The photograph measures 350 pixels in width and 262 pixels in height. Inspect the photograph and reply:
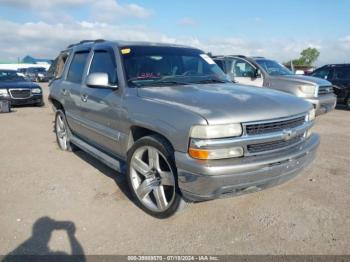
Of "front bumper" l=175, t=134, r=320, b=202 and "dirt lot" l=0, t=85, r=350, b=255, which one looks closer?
"front bumper" l=175, t=134, r=320, b=202

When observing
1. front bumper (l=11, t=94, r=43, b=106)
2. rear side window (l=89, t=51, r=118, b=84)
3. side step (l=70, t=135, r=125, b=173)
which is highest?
rear side window (l=89, t=51, r=118, b=84)

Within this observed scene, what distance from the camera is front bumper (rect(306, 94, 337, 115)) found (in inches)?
360

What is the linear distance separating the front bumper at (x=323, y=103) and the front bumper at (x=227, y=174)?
624 cm

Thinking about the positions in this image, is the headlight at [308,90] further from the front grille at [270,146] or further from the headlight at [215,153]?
the headlight at [215,153]

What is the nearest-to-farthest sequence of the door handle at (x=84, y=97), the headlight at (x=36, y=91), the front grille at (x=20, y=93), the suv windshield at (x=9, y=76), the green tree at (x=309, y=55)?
the door handle at (x=84, y=97) → the front grille at (x=20, y=93) → the headlight at (x=36, y=91) → the suv windshield at (x=9, y=76) → the green tree at (x=309, y=55)

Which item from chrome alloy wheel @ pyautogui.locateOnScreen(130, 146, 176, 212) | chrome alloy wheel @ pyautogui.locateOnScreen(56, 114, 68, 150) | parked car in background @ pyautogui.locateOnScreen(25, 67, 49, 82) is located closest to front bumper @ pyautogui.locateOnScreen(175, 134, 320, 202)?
chrome alloy wheel @ pyautogui.locateOnScreen(130, 146, 176, 212)

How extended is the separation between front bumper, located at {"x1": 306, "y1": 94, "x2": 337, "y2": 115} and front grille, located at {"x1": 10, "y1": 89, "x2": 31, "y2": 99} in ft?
34.0

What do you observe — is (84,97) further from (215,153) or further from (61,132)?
(215,153)

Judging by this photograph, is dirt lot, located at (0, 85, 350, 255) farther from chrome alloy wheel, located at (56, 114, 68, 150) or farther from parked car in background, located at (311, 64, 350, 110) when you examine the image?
parked car in background, located at (311, 64, 350, 110)

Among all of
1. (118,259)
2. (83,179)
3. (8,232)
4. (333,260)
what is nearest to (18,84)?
(83,179)

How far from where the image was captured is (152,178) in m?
3.85

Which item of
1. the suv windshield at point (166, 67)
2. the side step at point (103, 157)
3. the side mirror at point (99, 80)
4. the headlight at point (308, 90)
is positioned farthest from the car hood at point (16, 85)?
the side mirror at point (99, 80)

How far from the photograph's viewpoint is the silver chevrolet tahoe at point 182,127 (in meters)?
3.17

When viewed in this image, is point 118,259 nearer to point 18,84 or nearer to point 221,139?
point 221,139
